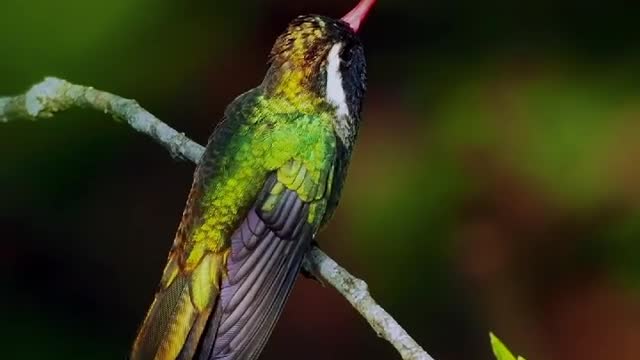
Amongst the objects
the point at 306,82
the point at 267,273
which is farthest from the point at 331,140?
the point at 267,273

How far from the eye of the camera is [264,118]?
2756 millimetres

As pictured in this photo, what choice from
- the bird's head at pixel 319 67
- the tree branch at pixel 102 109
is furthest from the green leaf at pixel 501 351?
the bird's head at pixel 319 67

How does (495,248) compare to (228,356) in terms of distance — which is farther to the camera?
(495,248)

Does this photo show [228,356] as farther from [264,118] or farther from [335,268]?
[264,118]

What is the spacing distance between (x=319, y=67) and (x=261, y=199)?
1.07ft

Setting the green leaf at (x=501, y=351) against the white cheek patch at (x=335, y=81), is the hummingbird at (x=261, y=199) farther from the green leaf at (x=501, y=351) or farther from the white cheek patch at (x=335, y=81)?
the green leaf at (x=501, y=351)

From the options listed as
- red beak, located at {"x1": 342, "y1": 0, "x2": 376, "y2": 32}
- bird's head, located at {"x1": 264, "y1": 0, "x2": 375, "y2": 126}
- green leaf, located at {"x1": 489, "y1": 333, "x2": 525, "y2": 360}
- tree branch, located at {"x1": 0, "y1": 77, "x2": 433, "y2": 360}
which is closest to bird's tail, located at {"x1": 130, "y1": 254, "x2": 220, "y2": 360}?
tree branch, located at {"x1": 0, "y1": 77, "x2": 433, "y2": 360}

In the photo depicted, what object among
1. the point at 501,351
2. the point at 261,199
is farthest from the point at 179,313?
the point at 501,351

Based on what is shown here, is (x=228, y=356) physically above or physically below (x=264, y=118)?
below

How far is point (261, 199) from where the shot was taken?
104 inches

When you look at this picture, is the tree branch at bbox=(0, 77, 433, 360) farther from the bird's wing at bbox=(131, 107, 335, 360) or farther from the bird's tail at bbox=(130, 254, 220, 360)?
the bird's tail at bbox=(130, 254, 220, 360)

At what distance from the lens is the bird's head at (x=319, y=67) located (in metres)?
2.79

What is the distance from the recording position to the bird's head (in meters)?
2.79

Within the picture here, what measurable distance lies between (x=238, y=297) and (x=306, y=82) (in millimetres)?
511
